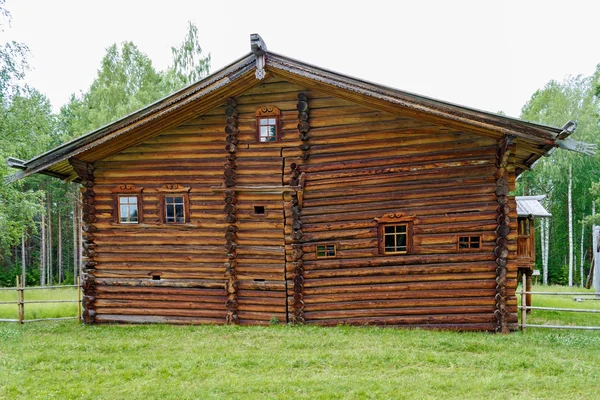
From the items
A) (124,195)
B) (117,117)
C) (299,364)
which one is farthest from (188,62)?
(299,364)

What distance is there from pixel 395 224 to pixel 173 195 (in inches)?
240

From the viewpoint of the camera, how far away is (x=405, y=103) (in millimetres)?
10172

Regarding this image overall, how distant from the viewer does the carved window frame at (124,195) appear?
12320 mm

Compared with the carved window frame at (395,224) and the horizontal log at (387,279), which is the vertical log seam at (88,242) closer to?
the horizontal log at (387,279)

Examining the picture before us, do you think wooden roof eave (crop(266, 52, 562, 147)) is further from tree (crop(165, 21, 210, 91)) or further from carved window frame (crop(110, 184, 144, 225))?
tree (crop(165, 21, 210, 91))

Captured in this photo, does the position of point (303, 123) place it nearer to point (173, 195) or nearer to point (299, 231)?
point (299, 231)

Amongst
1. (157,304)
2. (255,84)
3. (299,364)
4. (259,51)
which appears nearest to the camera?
(299,364)

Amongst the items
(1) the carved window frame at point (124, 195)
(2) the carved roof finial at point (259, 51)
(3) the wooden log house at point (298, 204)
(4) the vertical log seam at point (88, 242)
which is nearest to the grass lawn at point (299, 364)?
(3) the wooden log house at point (298, 204)

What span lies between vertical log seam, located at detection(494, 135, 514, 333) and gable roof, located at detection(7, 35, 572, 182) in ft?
2.27

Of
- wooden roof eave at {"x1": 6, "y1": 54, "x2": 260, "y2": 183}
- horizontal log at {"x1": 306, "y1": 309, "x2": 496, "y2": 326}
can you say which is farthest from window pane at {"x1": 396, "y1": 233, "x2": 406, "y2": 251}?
wooden roof eave at {"x1": 6, "y1": 54, "x2": 260, "y2": 183}

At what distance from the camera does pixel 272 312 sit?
38.2ft

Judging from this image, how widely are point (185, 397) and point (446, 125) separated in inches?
324

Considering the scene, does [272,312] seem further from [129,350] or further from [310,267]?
[129,350]

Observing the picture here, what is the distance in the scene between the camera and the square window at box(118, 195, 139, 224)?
40.8 ft
